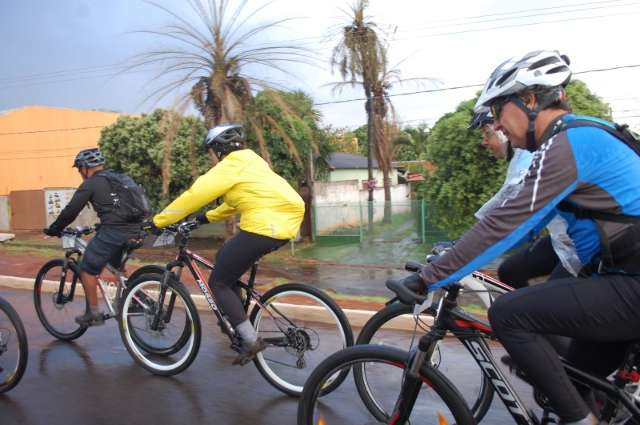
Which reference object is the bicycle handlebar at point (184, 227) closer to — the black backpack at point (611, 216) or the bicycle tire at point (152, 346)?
the bicycle tire at point (152, 346)

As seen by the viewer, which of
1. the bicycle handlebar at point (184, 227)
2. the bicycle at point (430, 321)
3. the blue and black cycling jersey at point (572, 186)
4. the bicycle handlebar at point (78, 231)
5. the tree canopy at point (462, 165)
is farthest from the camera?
the tree canopy at point (462, 165)

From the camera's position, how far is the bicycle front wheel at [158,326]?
13.8ft

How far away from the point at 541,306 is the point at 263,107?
9902 millimetres

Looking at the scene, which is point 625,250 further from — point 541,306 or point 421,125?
point 421,125

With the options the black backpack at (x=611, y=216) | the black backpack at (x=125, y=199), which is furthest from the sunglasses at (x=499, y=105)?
the black backpack at (x=125, y=199)

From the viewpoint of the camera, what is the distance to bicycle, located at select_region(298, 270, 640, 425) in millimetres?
2324

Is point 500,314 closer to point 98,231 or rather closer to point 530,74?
point 530,74

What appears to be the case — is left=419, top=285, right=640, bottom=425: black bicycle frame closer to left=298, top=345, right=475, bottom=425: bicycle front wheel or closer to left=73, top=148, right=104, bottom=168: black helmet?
left=298, top=345, right=475, bottom=425: bicycle front wheel

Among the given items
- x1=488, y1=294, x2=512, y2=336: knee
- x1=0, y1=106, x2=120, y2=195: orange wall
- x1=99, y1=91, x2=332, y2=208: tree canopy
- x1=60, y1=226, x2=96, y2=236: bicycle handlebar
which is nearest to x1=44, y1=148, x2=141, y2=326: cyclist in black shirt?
x1=60, y1=226, x2=96, y2=236: bicycle handlebar

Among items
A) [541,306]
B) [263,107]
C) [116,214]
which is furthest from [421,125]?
[541,306]

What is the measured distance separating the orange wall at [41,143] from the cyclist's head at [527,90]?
31.1m

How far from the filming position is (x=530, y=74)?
2.17 meters

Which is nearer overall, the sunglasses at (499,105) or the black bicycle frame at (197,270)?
the sunglasses at (499,105)

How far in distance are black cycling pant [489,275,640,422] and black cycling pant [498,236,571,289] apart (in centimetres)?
72
